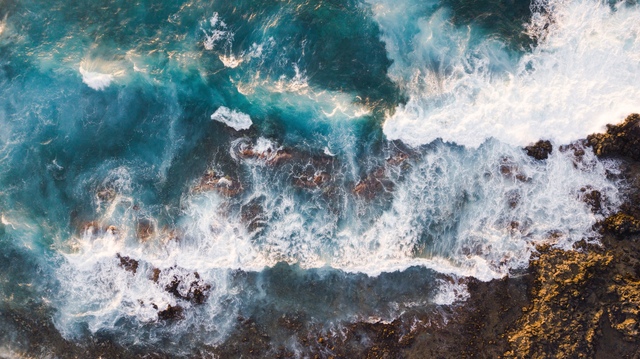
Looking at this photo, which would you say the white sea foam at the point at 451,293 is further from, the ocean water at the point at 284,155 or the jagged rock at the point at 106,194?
the jagged rock at the point at 106,194

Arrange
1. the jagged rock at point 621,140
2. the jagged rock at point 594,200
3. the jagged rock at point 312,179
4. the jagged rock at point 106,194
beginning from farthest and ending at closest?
the jagged rock at point 106,194, the jagged rock at point 312,179, the jagged rock at point 594,200, the jagged rock at point 621,140

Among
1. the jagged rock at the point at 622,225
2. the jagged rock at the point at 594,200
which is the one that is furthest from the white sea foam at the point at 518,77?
the jagged rock at the point at 622,225

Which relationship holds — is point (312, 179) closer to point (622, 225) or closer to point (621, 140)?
point (622, 225)

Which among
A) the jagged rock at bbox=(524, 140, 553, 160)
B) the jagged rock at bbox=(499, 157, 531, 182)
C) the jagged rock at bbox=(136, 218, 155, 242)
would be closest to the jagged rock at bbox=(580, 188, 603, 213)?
the jagged rock at bbox=(524, 140, 553, 160)

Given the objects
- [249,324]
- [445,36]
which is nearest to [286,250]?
[249,324]

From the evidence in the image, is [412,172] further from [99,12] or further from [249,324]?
[99,12]

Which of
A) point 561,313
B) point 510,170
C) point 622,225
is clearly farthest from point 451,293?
point 622,225
